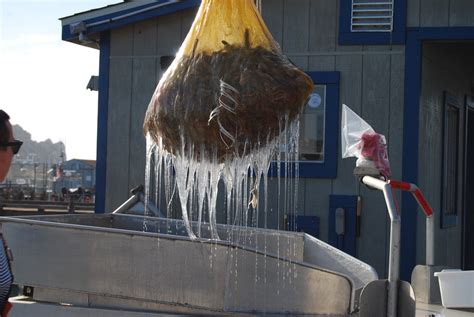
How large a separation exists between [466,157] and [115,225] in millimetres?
6199

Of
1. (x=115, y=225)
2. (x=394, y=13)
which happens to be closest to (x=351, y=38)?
(x=394, y=13)

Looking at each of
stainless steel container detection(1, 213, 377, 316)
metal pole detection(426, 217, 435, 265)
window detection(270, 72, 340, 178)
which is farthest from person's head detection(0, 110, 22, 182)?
window detection(270, 72, 340, 178)

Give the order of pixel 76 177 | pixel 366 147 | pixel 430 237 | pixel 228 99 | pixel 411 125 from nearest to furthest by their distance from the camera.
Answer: pixel 228 99
pixel 366 147
pixel 430 237
pixel 411 125
pixel 76 177

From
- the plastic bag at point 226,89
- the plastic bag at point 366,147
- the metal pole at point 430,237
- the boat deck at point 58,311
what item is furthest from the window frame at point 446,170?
the plastic bag at point 226,89

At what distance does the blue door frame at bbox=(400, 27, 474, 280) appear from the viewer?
910cm

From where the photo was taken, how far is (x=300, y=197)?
953 centimetres

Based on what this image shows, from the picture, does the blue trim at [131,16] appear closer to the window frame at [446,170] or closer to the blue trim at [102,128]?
the blue trim at [102,128]

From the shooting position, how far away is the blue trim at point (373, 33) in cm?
934

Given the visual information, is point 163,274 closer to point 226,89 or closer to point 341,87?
point 226,89

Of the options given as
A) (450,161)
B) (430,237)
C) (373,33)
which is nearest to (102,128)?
(373,33)

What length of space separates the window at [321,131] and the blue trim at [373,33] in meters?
0.43

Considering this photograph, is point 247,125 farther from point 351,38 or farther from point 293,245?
point 351,38

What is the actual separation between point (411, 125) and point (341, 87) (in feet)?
2.88

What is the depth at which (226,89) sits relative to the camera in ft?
11.0
